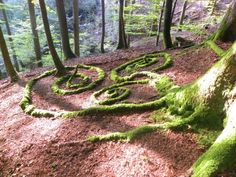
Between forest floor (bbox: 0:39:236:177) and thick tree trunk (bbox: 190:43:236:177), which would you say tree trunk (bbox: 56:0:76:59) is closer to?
forest floor (bbox: 0:39:236:177)

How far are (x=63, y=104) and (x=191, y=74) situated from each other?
4.05m

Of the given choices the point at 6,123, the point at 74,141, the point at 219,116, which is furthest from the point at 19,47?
the point at 219,116

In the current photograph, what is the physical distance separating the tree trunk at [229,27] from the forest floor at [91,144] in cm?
72

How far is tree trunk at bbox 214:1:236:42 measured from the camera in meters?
8.59

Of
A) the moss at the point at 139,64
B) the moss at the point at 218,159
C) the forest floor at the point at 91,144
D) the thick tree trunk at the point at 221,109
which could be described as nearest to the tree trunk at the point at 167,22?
the moss at the point at 139,64

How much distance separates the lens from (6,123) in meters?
8.73

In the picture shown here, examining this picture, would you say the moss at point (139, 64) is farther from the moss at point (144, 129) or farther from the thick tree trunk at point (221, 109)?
the thick tree trunk at point (221, 109)

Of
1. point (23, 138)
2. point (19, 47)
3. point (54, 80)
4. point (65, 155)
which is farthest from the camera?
point (19, 47)

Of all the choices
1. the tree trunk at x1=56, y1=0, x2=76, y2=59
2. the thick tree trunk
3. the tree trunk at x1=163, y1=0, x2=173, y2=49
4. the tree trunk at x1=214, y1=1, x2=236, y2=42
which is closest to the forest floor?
the thick tree trunk

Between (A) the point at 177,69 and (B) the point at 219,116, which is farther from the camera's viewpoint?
(A) the point at 177,69

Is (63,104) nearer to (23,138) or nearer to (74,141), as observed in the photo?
(23,138)

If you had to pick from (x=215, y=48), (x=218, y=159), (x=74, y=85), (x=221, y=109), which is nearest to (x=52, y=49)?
(x=74, y=85)

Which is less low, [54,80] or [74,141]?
[74,141]

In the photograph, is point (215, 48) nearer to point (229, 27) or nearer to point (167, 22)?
point (229, 27)
